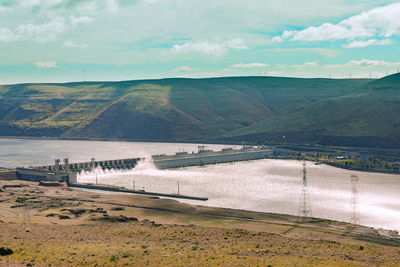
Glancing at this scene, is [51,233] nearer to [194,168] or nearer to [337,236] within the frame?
[337,236]

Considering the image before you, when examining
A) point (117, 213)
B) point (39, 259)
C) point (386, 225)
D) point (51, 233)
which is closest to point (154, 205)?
point (117, 213)

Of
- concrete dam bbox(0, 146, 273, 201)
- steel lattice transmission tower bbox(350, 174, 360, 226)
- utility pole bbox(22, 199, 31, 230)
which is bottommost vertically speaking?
steel lattice transmission tower bbox(350, 174, 360, 226)

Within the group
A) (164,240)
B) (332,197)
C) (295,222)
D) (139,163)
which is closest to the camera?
(164,240)

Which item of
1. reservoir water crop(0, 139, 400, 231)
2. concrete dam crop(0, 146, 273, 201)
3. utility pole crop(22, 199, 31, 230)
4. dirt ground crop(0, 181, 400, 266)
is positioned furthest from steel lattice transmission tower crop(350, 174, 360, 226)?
utility pole crop(22, 199, 31, 230)

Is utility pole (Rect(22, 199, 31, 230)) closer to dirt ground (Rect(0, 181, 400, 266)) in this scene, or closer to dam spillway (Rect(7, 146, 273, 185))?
dirt ground (Rect(0, 181, 400, 266))

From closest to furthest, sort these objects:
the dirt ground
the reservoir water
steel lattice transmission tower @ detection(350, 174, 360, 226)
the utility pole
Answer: the dirt ground, the utility pole, steel lattice transmission tower @ detection(350, 174, 360, 226), the reservoir water

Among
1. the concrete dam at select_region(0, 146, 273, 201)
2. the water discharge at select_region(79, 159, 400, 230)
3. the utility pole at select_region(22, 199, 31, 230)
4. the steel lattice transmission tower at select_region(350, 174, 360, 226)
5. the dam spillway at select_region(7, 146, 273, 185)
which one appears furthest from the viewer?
the dam spillway at select_region(7, 146, 273, 185)
